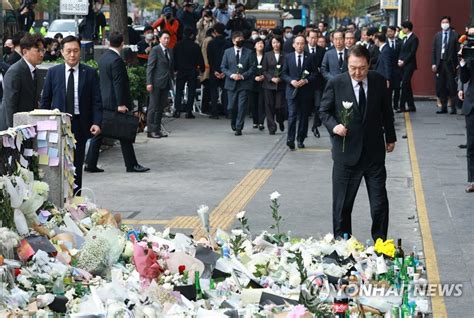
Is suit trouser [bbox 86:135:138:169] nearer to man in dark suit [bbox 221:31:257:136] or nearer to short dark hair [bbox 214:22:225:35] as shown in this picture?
man in dark suit [bbox 221:31:257:136]

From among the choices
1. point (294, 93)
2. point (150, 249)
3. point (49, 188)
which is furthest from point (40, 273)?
point (294, 93)

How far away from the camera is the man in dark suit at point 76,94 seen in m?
13.3

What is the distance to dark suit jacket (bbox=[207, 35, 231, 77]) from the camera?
25.8m

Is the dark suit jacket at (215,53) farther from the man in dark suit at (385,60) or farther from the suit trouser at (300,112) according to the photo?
the suit trouser at (300,112)

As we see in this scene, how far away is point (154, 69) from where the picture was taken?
21359mm

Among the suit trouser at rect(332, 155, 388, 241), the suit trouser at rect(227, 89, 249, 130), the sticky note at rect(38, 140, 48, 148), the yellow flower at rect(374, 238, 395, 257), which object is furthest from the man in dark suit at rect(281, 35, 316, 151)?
the yellow flower at rect(374, 238, 395, 257)

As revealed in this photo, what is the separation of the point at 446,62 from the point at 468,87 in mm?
11620

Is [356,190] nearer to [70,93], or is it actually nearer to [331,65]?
[70,93]

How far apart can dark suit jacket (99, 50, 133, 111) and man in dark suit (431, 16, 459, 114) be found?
36.5 ft

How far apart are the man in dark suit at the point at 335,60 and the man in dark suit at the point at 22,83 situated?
7.89 metres

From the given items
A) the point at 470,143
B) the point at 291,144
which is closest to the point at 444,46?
the point at 291,144

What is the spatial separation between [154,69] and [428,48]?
1115 centimetres

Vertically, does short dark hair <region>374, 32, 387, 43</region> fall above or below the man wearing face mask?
above

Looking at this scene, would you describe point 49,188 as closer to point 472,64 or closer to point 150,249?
point 150,249
